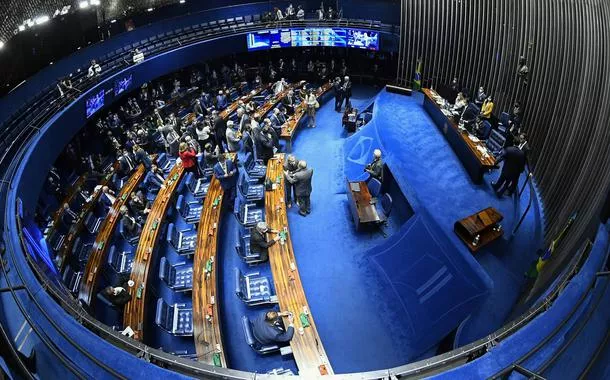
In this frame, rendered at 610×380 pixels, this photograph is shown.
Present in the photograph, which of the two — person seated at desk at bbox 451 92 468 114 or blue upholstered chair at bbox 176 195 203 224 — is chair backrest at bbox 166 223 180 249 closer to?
blue upholstered chair at bbox 176 195 203 224

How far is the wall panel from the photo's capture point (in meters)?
7.98

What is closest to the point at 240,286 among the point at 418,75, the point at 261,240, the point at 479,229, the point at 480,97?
the point at 261,240

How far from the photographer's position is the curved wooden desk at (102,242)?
8.58 meters

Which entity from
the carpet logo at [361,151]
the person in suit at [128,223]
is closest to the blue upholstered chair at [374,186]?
the carpet logo at [361,151]

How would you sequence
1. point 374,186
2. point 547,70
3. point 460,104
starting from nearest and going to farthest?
1. point 374,186
2. point 547,70
3. point 460,104

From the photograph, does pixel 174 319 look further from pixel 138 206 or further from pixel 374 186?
pixel 374 186

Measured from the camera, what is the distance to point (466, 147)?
1155 centimetres

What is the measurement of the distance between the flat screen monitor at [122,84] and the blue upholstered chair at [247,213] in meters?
7.46

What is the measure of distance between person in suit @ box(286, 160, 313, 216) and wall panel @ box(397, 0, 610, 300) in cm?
534

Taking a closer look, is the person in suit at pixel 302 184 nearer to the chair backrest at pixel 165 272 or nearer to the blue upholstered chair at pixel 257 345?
the chair backrest at pixel 165 272

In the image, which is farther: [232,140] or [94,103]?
[94,103]

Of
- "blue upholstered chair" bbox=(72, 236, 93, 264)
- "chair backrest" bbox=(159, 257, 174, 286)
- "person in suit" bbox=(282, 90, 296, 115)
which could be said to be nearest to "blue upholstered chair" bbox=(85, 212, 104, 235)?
"blue upholstered chair" bbox=(72, 236, 93, 264)

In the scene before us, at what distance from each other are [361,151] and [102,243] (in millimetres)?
7676

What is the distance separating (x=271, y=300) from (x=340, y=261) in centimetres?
232
